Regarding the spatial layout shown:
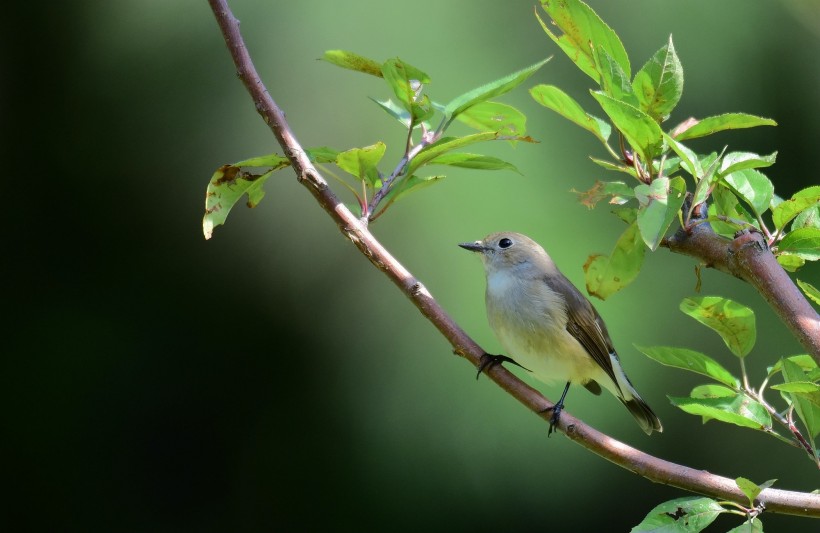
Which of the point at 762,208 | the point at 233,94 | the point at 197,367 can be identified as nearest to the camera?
the point at 762,208

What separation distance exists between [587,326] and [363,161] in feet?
4.94

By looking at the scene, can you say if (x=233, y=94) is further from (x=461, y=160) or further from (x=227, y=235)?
(x=461, y=160)

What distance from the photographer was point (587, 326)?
2828 millimetres

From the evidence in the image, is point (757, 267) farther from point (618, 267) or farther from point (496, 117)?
point (496, 117)

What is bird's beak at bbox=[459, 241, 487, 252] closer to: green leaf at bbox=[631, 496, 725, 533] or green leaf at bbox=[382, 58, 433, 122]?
green leaf at bbox=[382, 58, 433, 122]

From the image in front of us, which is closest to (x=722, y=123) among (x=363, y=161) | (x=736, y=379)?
(x=736, y=379)

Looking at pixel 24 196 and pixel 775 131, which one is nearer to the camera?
pixel 775 131

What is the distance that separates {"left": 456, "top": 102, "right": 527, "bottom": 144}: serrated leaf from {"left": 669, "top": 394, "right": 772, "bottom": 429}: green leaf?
55 cm

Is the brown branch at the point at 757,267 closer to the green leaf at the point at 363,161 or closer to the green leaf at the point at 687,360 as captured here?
the green leaf at the point at 687,360

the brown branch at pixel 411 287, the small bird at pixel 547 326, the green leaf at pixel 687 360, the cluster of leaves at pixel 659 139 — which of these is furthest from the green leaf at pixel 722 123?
the small bird at pixel 547 326

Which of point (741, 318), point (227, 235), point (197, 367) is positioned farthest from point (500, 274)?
point (197, 367)

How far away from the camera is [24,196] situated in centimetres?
444

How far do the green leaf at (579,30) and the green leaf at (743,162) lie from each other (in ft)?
0.72

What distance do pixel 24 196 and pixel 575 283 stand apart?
2.87 meters
